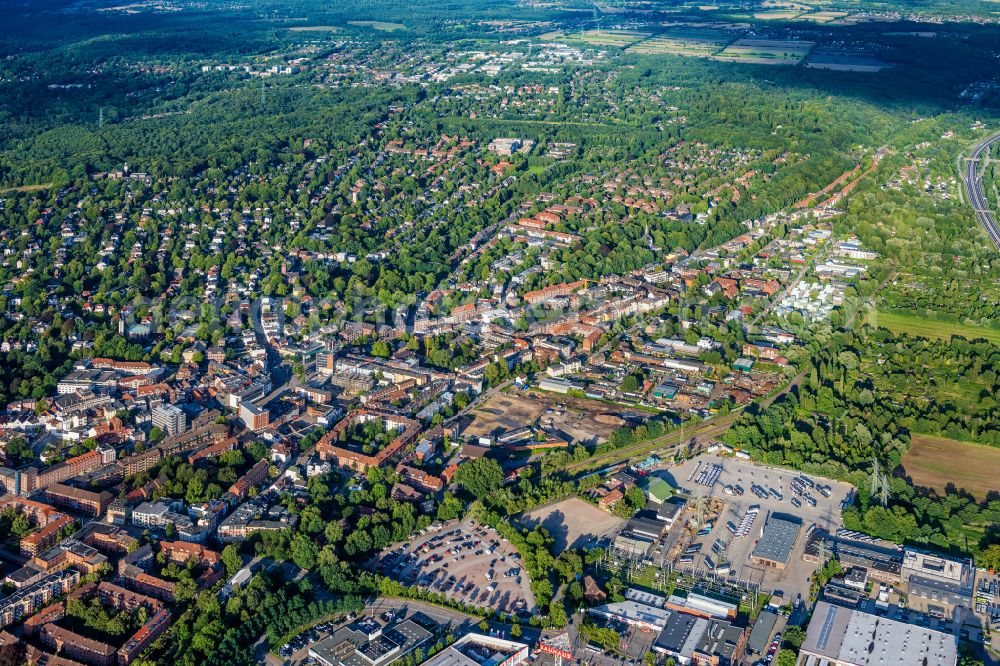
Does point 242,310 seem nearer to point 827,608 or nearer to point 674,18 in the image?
point 827,608

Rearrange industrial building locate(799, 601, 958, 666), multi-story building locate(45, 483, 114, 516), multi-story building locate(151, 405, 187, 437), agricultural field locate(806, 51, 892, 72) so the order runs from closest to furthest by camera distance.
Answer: industrial building locate(799, 601, 958, 666) → multi-story building locate(45, 483, 114, 516) → multi-story building locate(151, 405, 187, 437) → agricultural field locate(806, 51, 892, 72)

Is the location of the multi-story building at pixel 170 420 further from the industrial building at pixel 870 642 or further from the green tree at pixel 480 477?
the industrial building at pixel 870 642

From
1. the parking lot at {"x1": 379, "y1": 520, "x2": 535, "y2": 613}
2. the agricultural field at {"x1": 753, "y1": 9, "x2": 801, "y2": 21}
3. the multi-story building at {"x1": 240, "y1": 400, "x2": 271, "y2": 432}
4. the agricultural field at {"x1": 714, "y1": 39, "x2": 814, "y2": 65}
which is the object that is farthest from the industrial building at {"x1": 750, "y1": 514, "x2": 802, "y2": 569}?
the agricultural field at {"x1": 753, "y1": 9, "x2": 801, "y2": 21}

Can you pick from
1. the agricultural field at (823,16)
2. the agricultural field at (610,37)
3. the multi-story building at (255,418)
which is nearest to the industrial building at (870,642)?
the multi-story building at (255,418)

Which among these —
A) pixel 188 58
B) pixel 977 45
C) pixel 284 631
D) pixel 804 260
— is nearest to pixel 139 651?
pixel 284 631

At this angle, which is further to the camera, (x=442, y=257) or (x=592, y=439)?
(x=442, y=257)

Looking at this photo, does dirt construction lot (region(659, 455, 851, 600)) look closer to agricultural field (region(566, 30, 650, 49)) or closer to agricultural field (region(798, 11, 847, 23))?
agricultural field (region(566, 30, 650, 49))
